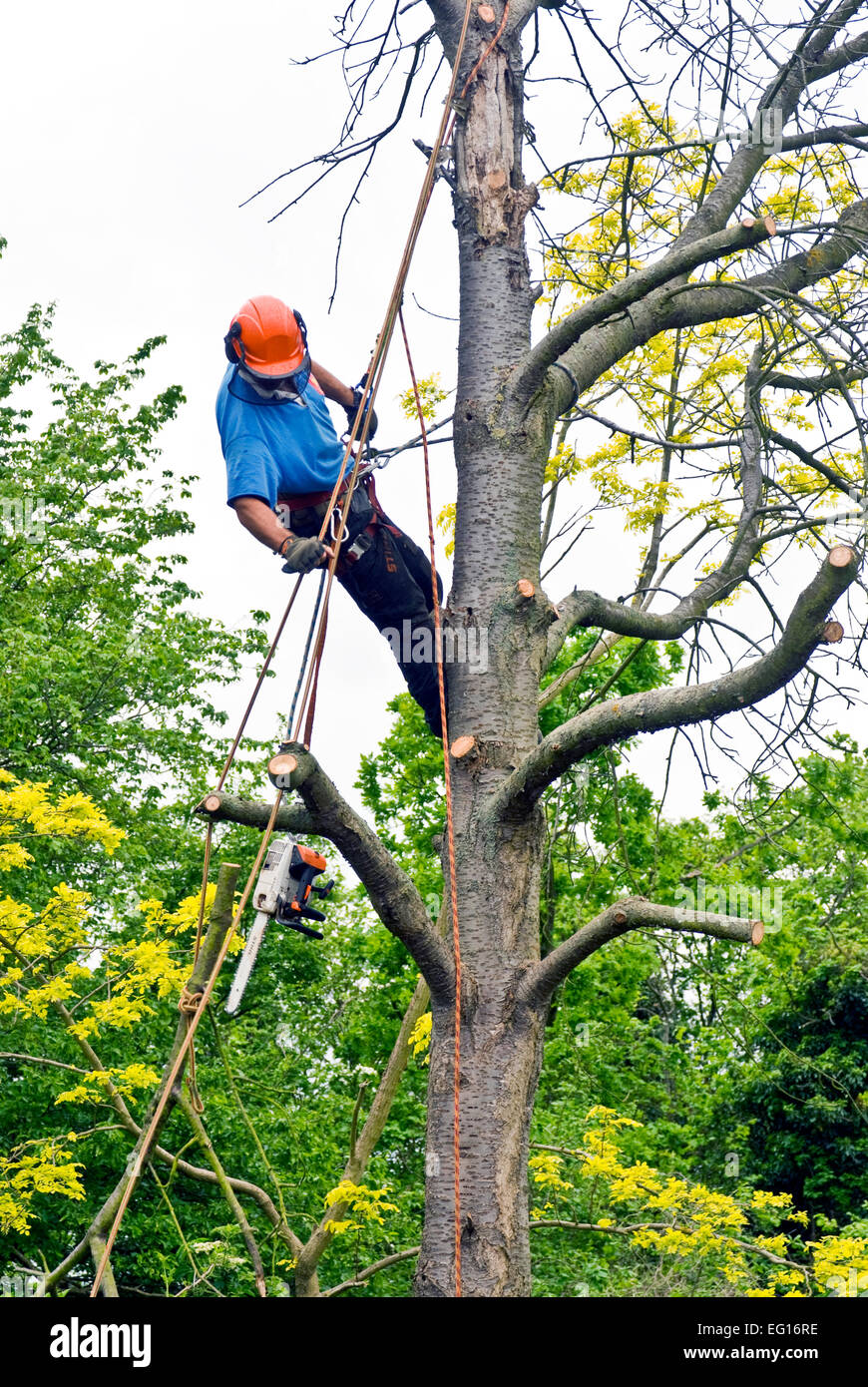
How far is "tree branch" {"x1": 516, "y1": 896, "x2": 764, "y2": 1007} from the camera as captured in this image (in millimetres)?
3406

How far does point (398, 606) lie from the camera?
446 centimetres

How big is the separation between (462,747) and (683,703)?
2.31 feet

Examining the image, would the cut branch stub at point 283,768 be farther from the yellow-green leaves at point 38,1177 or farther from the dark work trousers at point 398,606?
the yellow-green leaves at point 38,1177

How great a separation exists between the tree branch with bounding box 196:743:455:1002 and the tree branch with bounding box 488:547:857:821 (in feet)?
1.15

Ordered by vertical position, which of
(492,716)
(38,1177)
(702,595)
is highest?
(702,595)

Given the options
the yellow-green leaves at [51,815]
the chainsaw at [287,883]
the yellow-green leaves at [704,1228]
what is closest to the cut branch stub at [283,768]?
the chainsaw at [287,883]

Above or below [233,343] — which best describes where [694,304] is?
above

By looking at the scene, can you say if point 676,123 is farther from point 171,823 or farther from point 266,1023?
point 266,1023

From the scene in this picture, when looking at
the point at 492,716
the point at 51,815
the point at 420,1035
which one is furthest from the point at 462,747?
the point at 51,815

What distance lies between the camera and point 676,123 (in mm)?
9820

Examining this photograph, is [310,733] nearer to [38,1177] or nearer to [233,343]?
[233,343]

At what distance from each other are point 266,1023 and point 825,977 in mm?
8686

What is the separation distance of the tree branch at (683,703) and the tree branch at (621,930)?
0.41 m

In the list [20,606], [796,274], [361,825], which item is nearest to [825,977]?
[20,606]
